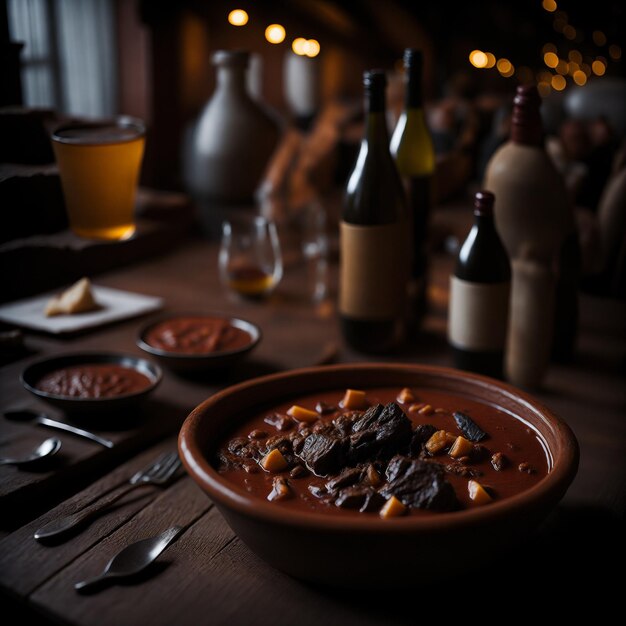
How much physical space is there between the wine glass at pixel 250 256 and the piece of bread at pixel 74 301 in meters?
0.34

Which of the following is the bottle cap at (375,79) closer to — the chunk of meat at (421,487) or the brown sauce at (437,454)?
the brown sauce at (437,454)

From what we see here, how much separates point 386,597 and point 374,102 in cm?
93

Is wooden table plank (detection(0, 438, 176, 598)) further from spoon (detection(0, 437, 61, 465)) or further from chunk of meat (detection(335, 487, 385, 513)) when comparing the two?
chunk of meat (detection(335, 487, 385, 513))

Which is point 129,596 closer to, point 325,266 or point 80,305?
point 80,305

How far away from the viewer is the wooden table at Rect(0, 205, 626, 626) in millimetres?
823

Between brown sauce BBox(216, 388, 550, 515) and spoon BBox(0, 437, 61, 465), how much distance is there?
0.32 metres

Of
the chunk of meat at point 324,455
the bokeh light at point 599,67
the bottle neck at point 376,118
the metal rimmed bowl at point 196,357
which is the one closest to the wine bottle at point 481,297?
the bottle neck at point 376,118

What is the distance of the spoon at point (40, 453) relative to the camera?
1.10m

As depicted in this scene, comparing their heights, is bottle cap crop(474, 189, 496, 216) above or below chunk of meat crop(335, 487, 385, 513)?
above

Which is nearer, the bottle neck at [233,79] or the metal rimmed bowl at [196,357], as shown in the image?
the metal rimmed bowl at [196,357]

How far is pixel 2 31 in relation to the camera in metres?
1.19

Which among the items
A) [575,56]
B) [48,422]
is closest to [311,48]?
[48,422]

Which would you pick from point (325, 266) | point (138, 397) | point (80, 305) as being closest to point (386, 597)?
point (138, 397)

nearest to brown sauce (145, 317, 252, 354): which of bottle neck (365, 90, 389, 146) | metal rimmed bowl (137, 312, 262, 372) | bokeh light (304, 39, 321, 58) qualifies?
metal rimmed bowl (137, 312, 262, 372)
